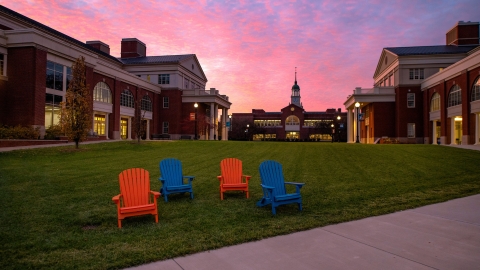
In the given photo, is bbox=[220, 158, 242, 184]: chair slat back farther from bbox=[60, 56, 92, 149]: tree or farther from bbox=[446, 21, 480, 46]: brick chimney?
bbox=[446, 21, 480, 46]: brick chimney

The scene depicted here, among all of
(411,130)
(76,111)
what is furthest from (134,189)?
(411,130)

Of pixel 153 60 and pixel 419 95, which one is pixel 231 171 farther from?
pixel 153 60

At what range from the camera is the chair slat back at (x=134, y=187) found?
650 centimetres

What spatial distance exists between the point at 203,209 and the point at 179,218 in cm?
83

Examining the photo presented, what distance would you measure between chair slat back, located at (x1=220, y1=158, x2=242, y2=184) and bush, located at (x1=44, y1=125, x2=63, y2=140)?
72.6 ft

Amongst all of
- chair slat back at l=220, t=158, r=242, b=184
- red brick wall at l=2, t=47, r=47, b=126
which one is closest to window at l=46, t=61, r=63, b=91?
red brick wall at l=2, t=47, r=47, b=126

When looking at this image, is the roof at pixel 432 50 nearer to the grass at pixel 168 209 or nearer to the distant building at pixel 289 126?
the distant building at pixel 289 126

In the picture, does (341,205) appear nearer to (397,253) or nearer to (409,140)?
(397,253)

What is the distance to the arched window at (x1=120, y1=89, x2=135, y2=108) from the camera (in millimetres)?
40203

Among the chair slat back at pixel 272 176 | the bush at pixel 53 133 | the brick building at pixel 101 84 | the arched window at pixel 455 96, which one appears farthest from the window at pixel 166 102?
the chair slat back at pixel 272 176

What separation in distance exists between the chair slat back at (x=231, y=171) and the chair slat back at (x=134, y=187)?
106 inches

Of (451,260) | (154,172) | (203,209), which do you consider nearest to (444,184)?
(451,260)

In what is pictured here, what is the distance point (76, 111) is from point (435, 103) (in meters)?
40.9

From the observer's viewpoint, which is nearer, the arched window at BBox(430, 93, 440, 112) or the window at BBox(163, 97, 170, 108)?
the arched window at BBox(430, 93, 440, 112)
